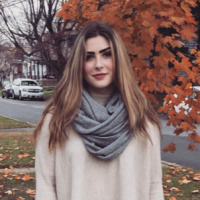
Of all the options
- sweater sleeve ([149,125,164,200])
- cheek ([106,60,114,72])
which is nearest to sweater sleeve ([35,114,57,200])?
cheek ([106,60,114,72])

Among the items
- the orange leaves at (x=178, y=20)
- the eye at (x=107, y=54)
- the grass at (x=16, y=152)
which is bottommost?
the grass at (x=16, y=152)

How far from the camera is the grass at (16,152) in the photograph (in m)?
6.68

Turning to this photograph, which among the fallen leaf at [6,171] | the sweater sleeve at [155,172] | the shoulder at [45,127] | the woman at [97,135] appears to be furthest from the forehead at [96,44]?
the fallen leaf at [6,171]

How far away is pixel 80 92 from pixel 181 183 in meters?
4.25

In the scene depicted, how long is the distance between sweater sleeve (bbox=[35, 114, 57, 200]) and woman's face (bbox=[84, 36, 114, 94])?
13.3 inches

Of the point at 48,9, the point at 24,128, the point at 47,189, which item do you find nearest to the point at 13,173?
the point at 47,189

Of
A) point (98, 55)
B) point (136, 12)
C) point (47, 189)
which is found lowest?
point (47, 189)

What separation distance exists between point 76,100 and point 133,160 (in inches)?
17.3

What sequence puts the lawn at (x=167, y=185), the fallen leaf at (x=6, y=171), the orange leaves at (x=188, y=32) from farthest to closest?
the fallen leaf at (x=6, y=171) → the lawn at (x=167, y=185) → the orange leaves at (x=188, y=32)

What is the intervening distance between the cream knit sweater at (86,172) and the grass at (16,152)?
473cm

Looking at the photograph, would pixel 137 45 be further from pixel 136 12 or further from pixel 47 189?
pixel 47 189

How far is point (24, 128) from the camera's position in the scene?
11.8 metres

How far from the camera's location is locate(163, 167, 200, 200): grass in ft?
16.9

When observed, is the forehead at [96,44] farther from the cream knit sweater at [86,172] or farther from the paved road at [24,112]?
the paved road at [24,112]
